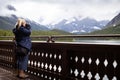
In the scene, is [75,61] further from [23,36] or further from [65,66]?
[23,36]

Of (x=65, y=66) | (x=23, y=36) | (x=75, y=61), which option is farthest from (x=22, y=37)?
(x=75, y=61)

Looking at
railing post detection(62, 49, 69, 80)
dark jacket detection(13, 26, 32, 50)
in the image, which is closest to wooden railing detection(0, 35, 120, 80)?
railing post detection(62, 49, 69, 80)

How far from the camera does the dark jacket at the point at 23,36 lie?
667cm

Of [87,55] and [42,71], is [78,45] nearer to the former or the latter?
[87,55]

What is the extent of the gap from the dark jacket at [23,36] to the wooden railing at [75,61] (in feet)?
1.53

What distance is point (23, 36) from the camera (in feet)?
22.3

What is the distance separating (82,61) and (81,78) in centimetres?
Result: 37

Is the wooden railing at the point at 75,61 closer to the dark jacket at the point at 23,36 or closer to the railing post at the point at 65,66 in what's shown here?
the railing post at the point at 65,66

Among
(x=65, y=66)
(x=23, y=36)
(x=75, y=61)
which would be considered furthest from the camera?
(x=23, y=36)

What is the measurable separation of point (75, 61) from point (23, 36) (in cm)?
180

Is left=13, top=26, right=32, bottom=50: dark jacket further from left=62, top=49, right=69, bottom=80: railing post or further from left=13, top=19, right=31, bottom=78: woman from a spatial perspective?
left=62, top=49, right=69, bottom=80: railing post

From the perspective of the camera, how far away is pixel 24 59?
22.8ft

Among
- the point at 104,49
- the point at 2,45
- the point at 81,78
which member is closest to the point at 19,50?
the point at 81,78

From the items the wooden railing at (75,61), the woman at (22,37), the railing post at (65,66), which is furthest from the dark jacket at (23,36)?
the railing post at (65,66)
